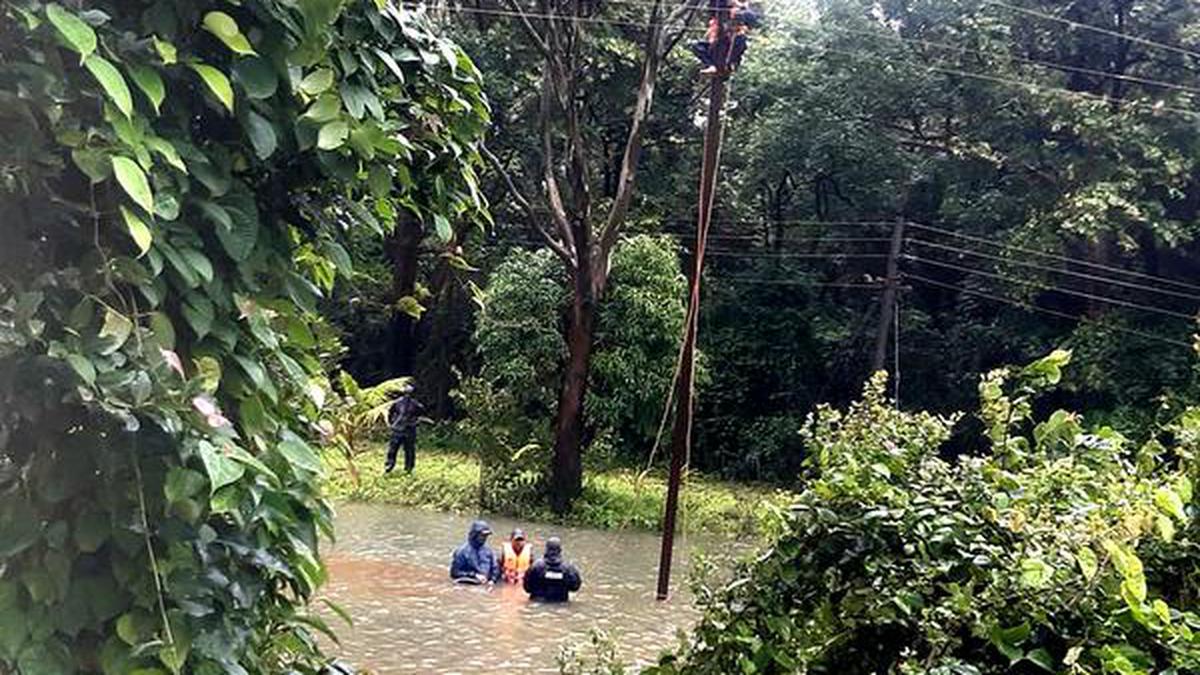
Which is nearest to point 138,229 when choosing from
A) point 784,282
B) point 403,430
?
point 403,430

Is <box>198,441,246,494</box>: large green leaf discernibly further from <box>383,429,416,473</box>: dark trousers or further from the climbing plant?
<box>383,429,416,473</box>: dark trousers

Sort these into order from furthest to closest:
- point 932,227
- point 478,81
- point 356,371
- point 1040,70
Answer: point 356,371, point 932,227, point 1040,70, point 478,81

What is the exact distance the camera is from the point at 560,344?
15.1m

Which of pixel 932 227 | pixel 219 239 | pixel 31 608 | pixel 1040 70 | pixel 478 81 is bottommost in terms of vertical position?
pixel 31 608

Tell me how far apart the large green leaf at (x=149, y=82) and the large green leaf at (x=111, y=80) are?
10cm

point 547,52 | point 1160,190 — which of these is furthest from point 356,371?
point 1160,190

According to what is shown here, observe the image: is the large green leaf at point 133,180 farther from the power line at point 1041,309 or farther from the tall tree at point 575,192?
the power line at point 1041,309

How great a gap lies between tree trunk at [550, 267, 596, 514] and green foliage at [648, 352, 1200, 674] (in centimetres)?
1063

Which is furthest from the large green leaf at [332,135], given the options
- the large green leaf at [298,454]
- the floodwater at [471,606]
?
the floodwater at [471,606]

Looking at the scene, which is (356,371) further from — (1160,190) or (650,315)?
(1160,190)

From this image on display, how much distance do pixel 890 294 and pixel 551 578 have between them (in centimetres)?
996

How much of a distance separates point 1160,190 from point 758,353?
22.6ft

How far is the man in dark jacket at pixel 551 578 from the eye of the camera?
8852 mm

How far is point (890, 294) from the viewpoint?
17.4 meters
